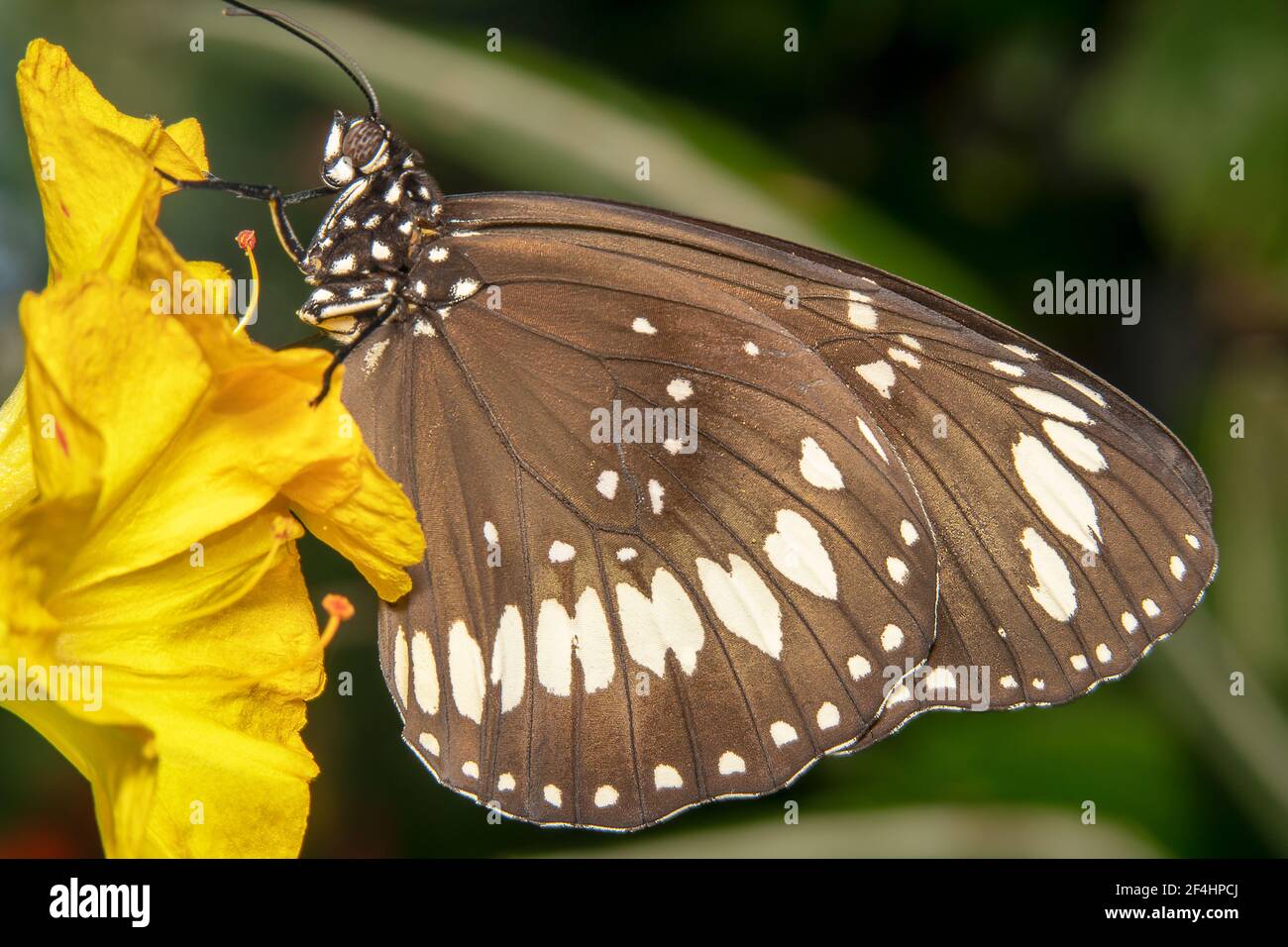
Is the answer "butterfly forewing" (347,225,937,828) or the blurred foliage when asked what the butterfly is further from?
the blurred foliage

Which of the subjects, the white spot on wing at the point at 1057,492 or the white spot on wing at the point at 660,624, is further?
the white spot on wing at the point at 660,624

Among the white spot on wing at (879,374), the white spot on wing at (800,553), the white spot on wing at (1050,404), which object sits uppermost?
the white spot on wing at (879,374)

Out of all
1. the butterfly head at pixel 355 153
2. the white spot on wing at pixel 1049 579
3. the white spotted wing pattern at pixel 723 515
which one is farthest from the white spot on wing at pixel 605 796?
the butterfly head at pixel 355 153

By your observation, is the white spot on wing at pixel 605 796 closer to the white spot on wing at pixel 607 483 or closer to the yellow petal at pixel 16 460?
the white spot on wing at pixel 607 483

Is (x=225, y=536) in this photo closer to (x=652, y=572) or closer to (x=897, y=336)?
(x=652, y=572)

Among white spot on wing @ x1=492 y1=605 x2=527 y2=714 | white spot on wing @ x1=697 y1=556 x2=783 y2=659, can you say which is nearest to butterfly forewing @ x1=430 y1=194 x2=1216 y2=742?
white spot on wing @ x1=697 y1=556 x2=783 y2=659

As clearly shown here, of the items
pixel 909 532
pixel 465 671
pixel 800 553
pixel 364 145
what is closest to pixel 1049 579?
pixel 909 532

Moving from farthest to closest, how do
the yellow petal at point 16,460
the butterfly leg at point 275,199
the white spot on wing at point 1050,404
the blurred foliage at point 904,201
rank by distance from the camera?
1. the blurred foliage at point 904,201
2. the white spot on wing at point 1050,404
3. the butterfly leg at point 275,199
4. the yellow petal at point 16,460

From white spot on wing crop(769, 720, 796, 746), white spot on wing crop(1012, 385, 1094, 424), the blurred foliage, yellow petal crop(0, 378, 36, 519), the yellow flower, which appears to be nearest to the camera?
the yellow flower

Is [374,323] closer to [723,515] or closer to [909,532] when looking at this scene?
[723,515]
